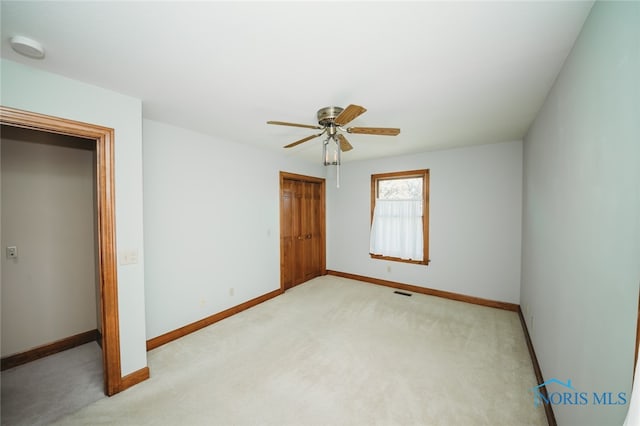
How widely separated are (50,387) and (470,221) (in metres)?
5.16

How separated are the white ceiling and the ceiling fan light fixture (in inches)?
1.7

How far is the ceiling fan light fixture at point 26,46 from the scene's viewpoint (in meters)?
1.34

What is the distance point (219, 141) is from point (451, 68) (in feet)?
9.10

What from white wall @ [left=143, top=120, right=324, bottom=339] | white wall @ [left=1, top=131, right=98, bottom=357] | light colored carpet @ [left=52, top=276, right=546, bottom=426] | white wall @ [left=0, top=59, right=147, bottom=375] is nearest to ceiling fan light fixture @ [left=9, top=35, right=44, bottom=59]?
white wall @ [left=0, top=59, right=147, bottom=375]

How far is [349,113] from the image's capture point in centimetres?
171

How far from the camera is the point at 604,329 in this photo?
3.37 feet

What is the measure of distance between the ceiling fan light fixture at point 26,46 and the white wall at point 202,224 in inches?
43.5

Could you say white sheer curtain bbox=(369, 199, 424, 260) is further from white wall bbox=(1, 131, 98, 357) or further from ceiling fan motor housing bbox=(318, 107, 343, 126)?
white wall bbox=(1, 131, 98, 357)

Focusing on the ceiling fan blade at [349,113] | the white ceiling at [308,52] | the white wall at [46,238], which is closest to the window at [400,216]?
the white ceiling at [308,52]

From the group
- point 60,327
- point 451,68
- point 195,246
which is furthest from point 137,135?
point 451,68

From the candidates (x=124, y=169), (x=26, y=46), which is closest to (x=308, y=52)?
(x=26, y=46)

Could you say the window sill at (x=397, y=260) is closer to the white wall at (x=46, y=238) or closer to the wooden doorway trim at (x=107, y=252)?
the wooden doorway trim at (x=107, y=252)

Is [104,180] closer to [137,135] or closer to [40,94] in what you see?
[137,135]

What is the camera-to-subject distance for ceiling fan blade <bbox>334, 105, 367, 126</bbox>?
63.2 inches
